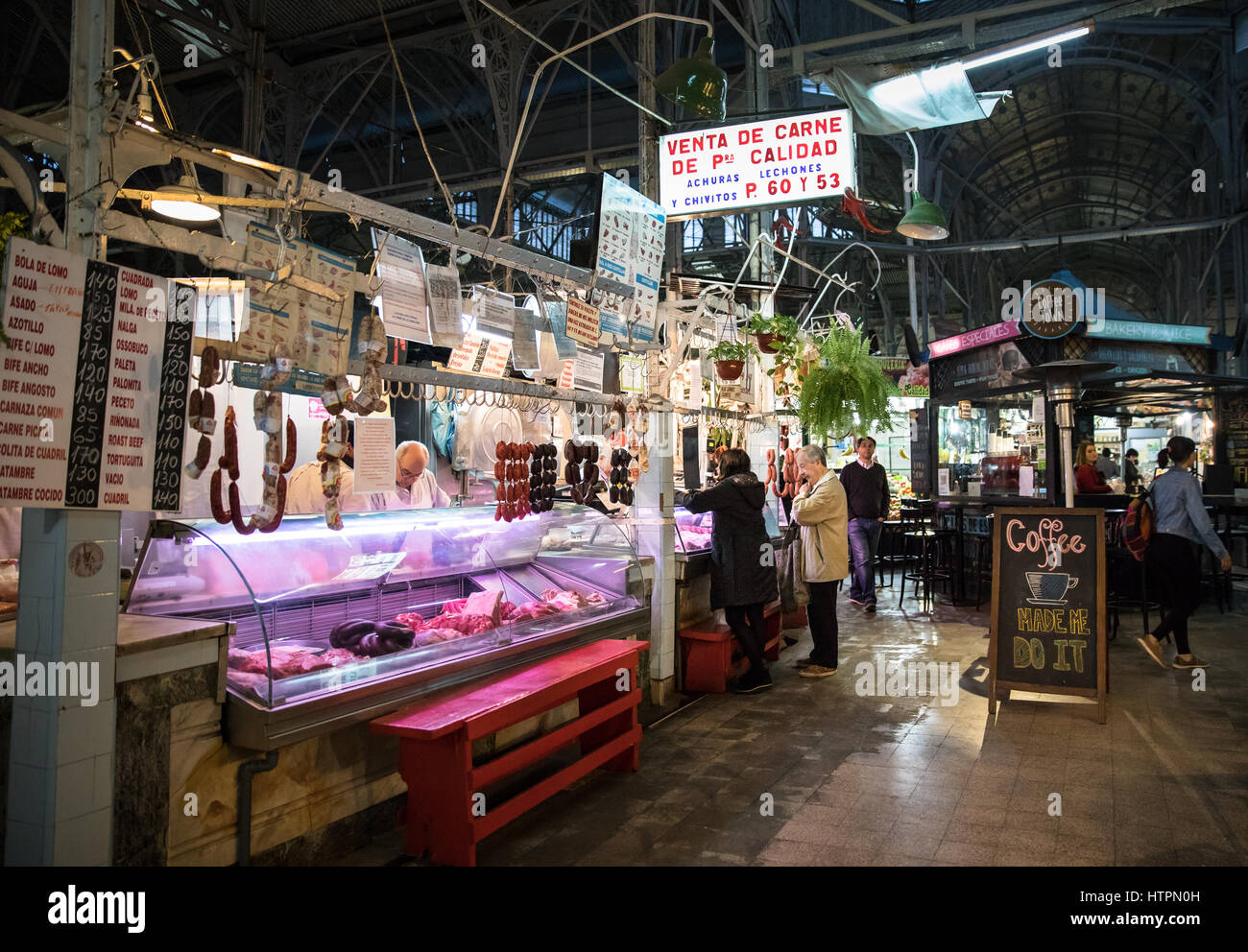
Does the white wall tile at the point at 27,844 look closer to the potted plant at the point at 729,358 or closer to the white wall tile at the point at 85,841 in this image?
the white wall tile at the point at 85,841

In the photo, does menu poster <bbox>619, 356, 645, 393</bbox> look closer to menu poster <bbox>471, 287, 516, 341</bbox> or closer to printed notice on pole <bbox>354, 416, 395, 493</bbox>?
menu poster <bbox>471, 287, 516, 341</bbox>

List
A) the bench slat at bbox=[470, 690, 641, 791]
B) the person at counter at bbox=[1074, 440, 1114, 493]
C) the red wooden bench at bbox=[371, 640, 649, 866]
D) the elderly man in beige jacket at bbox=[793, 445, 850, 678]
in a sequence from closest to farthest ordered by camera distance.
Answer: the red wooden bench at bbox=[371, 640, 649, 866], the bench slat at bbox=[470, 690, 641, 791], the elderly man in beige jacket at bbox=[793, 445, 850, 678], the person at counter at bbox=[1074, 440, 1114, 493]

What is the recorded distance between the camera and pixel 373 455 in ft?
12.6

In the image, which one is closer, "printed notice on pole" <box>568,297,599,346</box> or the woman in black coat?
"printed notice on pole" <box>568,297,599,346</box>

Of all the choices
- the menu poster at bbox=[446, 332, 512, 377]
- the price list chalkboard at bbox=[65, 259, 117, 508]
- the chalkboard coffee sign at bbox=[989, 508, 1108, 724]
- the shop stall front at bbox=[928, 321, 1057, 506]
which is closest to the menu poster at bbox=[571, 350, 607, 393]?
the menu poster at bbox=[446, 332, 512, 377]

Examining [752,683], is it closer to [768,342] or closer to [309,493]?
[768,342]

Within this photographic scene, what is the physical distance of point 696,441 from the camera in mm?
8508

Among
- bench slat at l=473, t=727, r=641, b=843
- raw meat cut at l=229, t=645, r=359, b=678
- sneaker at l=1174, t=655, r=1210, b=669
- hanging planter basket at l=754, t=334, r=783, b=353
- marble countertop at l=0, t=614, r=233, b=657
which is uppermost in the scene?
hanging planter basket at l=754, t=334, r=783, b=353

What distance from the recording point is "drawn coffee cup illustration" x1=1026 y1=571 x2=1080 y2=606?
602 centimetres

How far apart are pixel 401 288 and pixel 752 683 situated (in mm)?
4342

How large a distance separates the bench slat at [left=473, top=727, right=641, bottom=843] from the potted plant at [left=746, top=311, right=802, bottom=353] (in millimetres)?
3799
